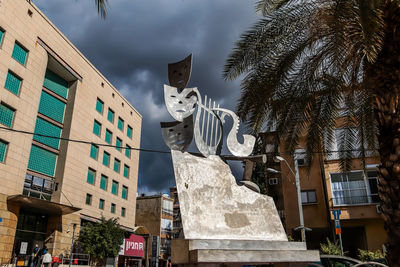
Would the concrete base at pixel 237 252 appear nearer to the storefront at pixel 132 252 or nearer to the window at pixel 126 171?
the storefront at pixel 132 252

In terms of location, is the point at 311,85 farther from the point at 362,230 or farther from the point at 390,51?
the point at 362,230

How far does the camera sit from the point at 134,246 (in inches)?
1384

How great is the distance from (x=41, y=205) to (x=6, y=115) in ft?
19.9

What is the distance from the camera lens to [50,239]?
2369 cm

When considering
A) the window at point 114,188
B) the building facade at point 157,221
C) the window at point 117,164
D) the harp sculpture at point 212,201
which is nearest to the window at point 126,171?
the window at point 117,164

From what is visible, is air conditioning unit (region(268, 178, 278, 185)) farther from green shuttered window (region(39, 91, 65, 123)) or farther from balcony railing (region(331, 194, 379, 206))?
green shuttered window (region(39, 91, 65, 123))

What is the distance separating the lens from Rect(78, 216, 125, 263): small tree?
25016 millimetres

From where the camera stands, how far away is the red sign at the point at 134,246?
33.5 m

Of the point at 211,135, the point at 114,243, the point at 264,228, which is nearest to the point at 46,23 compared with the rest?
the point at 114,243

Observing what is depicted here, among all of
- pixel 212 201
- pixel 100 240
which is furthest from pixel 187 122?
pixel 100 240

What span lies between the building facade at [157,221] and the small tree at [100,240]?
2037cm

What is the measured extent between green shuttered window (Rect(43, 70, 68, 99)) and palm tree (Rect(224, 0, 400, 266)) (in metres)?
21.4

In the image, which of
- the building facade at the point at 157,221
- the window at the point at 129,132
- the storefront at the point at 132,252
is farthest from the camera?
the building facade at the point at 157,221

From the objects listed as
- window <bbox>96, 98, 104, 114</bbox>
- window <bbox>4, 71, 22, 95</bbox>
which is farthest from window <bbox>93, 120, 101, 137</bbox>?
window <bbox>4, 71, 22, 95</bbox>
